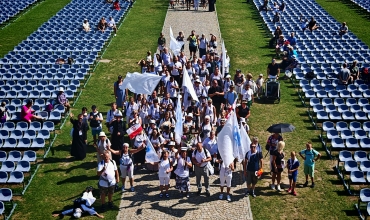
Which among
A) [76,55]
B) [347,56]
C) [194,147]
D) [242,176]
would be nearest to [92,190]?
[194,147]

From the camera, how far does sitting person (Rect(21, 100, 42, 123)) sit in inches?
934

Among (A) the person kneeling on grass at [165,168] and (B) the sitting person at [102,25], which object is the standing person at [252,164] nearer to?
(A) the person kneeling on grass at [165,168]

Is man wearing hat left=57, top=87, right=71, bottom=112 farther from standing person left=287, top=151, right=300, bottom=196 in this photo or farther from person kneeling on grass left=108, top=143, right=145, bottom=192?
standing person left=287, top=151, right=300, bottom=196

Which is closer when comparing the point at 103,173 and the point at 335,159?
the point at 103,173

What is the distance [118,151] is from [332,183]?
7.66 m

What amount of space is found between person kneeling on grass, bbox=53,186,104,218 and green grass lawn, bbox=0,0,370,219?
1.53 feet

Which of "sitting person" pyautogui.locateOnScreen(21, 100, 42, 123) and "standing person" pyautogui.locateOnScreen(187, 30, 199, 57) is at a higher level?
"standing person" pyautogui.locateOnScreen(187, 30, 199, 57)

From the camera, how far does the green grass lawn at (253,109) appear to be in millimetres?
18328

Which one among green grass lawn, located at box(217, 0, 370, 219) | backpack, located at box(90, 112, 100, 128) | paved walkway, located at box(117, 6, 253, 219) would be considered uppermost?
backpack, located at box(90, 112, 100, 128)

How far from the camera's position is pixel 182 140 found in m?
20.4

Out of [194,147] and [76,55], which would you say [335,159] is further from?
[76,55]

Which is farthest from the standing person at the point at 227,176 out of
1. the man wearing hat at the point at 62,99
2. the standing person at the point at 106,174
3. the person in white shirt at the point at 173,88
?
the man wearing hat at the point at 62,99

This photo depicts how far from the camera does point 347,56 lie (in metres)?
32.2

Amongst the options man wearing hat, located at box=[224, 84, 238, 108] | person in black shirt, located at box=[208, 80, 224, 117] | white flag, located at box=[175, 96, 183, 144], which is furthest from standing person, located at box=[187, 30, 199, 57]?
white flag, located at box=[175, 96, 183, 144]
